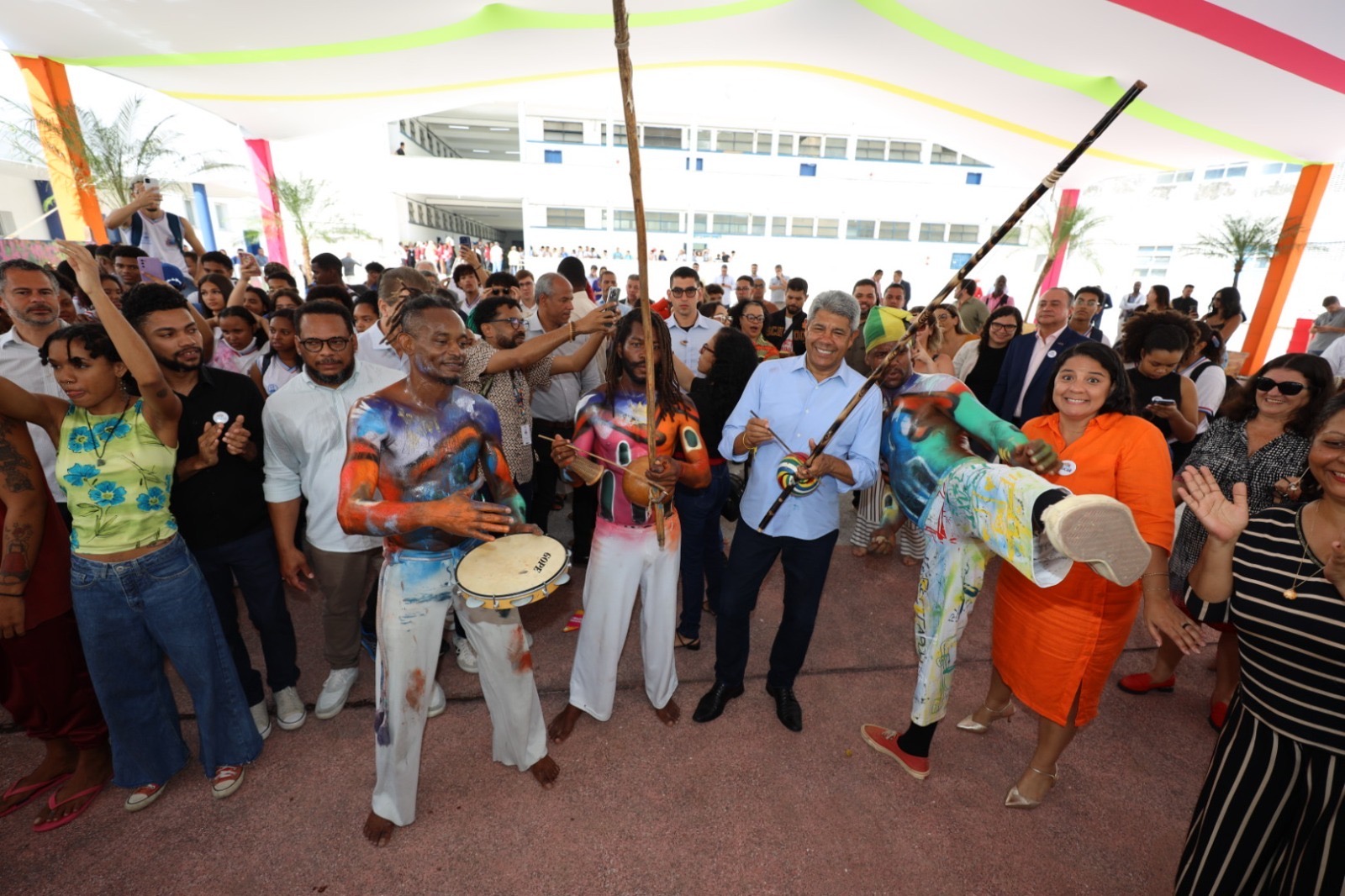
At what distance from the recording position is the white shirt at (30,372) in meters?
3.26

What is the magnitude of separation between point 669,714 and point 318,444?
246cm

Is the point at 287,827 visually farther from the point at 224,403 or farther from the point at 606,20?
the point at 606,20

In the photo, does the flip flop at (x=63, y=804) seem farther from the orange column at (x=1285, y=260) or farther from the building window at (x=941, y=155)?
the building window at (x=941, y=155)

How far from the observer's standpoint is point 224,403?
9.41 feet

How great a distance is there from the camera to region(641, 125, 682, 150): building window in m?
29.9

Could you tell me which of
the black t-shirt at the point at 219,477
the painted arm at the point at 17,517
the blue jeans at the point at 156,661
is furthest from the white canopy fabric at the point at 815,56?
the blue jeans at the point at 156,661

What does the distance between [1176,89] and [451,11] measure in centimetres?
1264

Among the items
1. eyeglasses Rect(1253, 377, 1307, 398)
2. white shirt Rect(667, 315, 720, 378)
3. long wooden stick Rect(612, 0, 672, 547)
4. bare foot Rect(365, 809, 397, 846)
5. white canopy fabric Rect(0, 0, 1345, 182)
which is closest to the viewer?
long wooden stick Rect(612, 0, 672, 547)

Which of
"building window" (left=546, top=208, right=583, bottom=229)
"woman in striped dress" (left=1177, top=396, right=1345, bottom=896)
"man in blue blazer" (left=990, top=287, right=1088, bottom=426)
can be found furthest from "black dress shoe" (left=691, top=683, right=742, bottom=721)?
"building window" (left=546, top=208, right=583, bottom=229)

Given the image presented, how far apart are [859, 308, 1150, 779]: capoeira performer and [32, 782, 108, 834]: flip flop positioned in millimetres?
3986

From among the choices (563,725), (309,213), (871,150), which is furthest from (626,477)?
(871,150)

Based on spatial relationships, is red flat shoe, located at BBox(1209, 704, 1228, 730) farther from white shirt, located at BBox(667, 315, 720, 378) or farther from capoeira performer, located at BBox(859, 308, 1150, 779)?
white shirt, located at BBox(667, 315, 720, 378)

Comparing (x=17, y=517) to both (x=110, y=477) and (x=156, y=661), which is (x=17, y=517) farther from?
(x=156, y=661)

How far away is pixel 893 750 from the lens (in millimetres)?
3160
